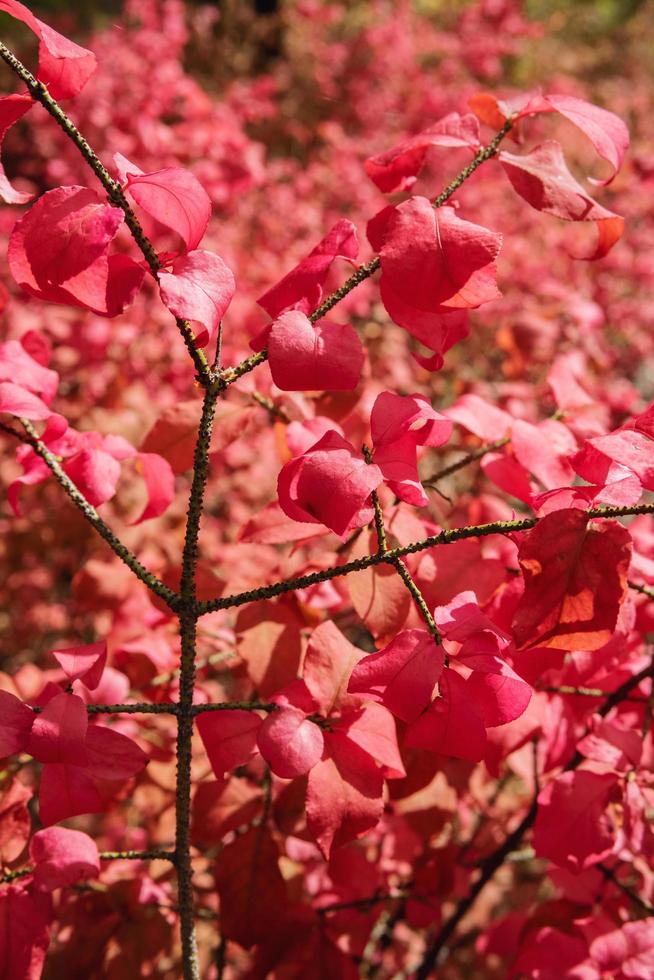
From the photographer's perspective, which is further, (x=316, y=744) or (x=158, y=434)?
(x=158, y=434)

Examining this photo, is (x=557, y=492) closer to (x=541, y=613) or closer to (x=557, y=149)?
(x=541, y=613)

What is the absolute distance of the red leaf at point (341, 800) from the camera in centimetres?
74

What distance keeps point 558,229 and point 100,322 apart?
3362 mm

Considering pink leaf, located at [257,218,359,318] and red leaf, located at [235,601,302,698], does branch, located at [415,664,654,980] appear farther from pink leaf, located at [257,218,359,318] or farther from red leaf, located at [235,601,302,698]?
pink leaf, located at [257,218,359,318]

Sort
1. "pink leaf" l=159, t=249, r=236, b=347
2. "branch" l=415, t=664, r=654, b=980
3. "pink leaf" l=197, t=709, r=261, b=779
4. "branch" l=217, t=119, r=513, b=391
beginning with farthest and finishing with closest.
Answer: "branch" l=415, t=664, r=654, b=980
"pink leaf" l=197, t=709, r=261, b=779
"branch" l=217, t=119, r=513, b=391
"pink leaf" l=159, t=249, r=236, b=347

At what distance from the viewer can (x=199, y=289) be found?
0.63 meters

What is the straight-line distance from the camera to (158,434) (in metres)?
1.01

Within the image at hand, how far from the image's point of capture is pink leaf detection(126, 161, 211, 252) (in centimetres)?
63

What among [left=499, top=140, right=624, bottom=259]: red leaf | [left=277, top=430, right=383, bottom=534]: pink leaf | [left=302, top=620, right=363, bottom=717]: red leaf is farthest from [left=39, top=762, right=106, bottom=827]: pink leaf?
[left=499, top=140, right=624, bottom=259]: red leaf

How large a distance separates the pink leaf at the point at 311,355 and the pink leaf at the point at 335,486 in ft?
0.20

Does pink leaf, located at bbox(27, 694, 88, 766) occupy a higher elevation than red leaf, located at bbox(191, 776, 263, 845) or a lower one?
higher

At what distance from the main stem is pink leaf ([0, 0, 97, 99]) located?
0.28 meters

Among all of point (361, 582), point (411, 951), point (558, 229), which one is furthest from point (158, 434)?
point (558, 229)

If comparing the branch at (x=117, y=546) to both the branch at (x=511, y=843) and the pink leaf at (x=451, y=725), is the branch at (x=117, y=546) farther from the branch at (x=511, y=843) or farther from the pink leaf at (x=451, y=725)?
the branch at (x=511, y=843)
